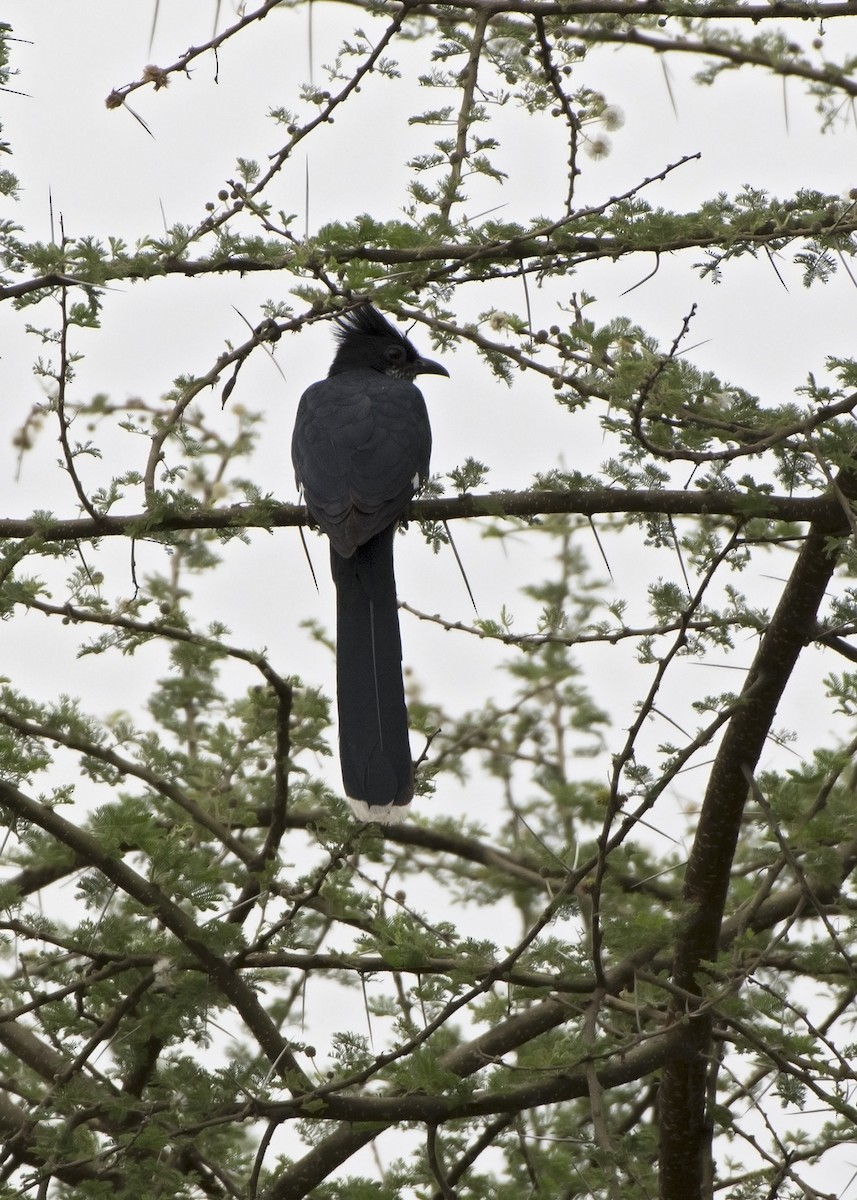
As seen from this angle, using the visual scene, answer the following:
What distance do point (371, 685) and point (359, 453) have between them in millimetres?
869

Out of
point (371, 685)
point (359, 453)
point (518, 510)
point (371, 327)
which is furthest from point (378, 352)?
point (518, 510)

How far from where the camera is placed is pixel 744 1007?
3.68m

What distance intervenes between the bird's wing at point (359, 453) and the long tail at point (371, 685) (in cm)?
17

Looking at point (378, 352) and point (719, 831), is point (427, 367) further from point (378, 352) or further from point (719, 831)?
point (719, 831)

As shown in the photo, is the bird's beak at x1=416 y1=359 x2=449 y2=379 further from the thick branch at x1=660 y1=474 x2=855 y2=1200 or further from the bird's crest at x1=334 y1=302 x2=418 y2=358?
the thick branch at x1=660 y1=474 x2=855 y2=1200

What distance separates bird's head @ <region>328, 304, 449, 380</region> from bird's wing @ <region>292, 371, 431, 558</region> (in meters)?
0.65

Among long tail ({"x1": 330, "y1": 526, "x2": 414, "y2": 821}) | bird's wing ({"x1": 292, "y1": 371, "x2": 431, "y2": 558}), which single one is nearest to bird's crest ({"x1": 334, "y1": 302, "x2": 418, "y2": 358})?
bird's wing ({"x1": 292, "y1": 371, "x2": 431, "y2": 558})

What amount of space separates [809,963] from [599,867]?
4.15 ft

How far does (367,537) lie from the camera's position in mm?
4797

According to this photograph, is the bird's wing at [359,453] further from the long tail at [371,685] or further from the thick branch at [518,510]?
the thick branch at [518,510]

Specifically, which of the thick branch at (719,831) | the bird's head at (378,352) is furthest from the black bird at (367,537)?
the thick branch at (719,831)

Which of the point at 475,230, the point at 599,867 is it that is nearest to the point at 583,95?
the point at 475,230

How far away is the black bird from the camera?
442cm

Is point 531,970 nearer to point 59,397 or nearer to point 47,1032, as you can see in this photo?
point 47,1032
